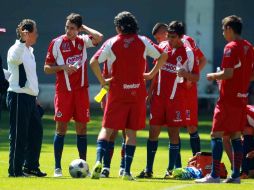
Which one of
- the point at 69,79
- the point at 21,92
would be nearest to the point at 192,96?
the point at 69,79

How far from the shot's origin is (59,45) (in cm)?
1670

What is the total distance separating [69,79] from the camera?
16.7 meters

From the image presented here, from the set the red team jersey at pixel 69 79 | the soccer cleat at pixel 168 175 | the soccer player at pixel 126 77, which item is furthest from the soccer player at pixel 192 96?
the red team jersey at pixel 69 79

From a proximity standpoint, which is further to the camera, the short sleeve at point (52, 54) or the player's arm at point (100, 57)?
the short sleeve at point (52, 54)

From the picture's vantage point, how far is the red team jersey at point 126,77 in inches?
609

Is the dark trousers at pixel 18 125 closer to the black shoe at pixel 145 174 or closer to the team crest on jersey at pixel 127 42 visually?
the team crest on jersey at pixel 127 42

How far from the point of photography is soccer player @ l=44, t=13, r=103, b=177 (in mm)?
16672

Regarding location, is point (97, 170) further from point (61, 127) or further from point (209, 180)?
point (61, 127)

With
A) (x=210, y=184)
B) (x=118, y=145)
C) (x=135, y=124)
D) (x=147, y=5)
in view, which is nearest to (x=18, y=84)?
(x=135, y=124)

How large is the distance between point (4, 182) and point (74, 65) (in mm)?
Answer: 2464

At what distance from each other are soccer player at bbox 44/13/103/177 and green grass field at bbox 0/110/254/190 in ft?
2.56

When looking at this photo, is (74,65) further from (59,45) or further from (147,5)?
(147,5)

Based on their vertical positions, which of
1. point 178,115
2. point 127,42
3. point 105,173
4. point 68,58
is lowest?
point 105,173

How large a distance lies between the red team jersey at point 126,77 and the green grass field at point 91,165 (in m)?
0.82
